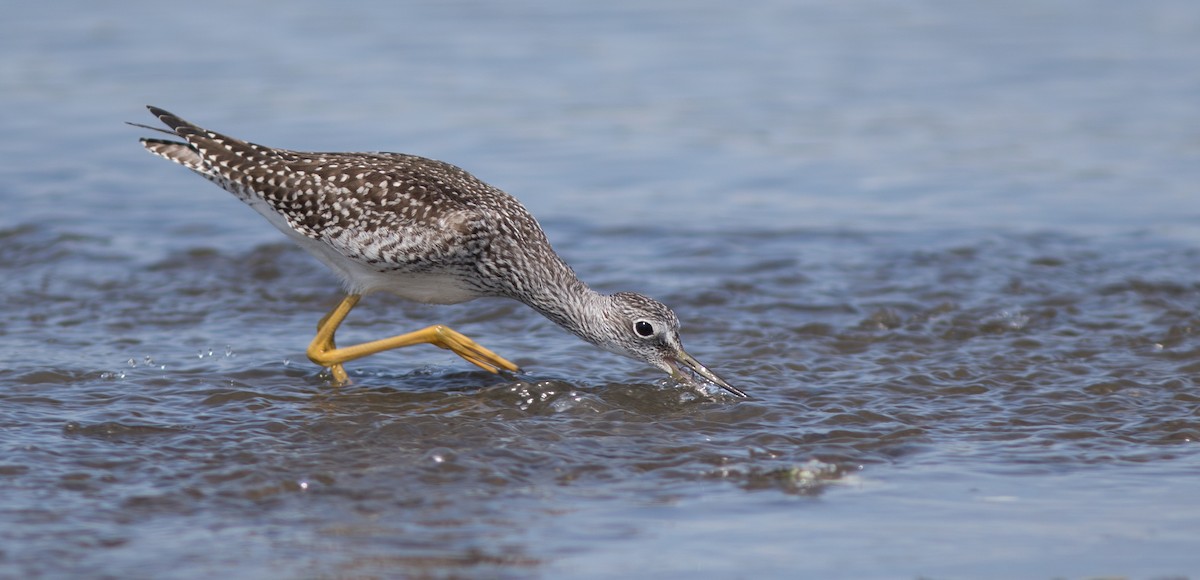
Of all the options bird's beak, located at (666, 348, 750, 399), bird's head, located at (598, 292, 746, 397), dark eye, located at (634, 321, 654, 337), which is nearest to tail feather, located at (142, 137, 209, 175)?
bird's head, located at (598, 292, 746, 397)

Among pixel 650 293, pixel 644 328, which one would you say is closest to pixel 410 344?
pixel 644 328

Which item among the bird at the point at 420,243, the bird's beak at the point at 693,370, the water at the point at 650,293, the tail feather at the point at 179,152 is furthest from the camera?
the tail feather at the point at 179,152

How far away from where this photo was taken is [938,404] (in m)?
10.7

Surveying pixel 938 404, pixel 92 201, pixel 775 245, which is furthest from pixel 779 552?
pixel 92 201

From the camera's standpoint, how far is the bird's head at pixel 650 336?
10.8 m

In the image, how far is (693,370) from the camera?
11.0 meters

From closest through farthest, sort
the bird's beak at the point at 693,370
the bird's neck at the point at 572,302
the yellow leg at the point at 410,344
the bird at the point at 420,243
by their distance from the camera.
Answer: the bird's beak at the point at 693,370 → the bird at the point at 420,243 → the bird's neck at the point at 572,302 → the yellow leg at the point at 410,344

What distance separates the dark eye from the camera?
1077 centimetres

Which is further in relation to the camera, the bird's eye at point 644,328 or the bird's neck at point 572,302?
the bird's neck at point 572,302

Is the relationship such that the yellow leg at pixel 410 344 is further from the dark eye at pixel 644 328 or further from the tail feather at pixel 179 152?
the tail feather at pixel 179 152

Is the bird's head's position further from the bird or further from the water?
the water

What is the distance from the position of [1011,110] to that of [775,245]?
6.32 meters

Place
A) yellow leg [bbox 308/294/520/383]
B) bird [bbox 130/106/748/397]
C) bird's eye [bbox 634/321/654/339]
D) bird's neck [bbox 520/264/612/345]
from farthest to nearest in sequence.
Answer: yellow leg [bbox 308/294/520/383] < bird's neck [bbox 520/264/612/345] < bird [bbox 130/106/748/397] < bird's eye [bbox 634/321/654/339]

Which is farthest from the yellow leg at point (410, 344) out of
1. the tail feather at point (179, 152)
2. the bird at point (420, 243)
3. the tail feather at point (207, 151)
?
the tail feather at point (179, 152)
